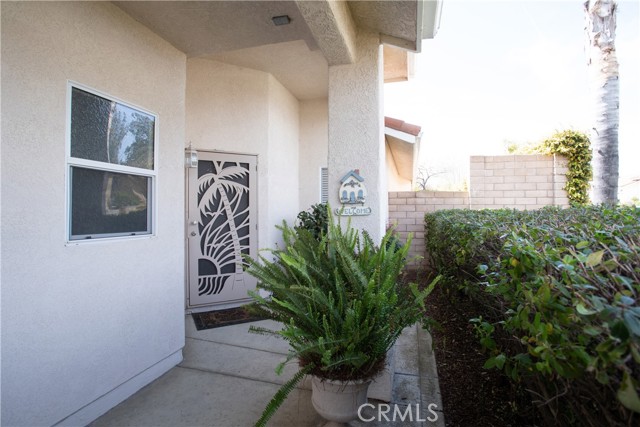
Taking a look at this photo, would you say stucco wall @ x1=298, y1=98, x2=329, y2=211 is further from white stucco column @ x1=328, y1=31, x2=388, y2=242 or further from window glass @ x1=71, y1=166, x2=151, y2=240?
window glass @ x1=71, y1=166, x2=151, y2=240

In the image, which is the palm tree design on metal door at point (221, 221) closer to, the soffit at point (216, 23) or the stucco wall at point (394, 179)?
the soffit at point (216, 23)

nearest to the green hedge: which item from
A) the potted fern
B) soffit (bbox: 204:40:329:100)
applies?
the potted fern

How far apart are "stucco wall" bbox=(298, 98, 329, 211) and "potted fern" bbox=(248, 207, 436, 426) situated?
13.5 ft

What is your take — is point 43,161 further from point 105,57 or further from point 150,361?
point 150,361

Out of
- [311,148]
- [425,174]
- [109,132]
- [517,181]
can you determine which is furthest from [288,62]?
[425,174]

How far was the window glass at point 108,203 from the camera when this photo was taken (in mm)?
2412

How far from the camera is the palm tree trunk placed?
520cm

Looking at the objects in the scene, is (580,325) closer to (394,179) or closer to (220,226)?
(220,226)

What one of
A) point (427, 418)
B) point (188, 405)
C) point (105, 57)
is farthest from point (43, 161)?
point (427, 418)

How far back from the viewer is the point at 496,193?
6.49 meters

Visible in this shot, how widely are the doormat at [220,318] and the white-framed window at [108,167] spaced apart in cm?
179

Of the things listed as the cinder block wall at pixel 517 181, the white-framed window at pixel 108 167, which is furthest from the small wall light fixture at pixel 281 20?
the cinder block wall at pixel 517 181

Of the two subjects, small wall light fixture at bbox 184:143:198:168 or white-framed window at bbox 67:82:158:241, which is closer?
white-framed window at bbox 67:82:158:241

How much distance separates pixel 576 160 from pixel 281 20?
20.0 feet
